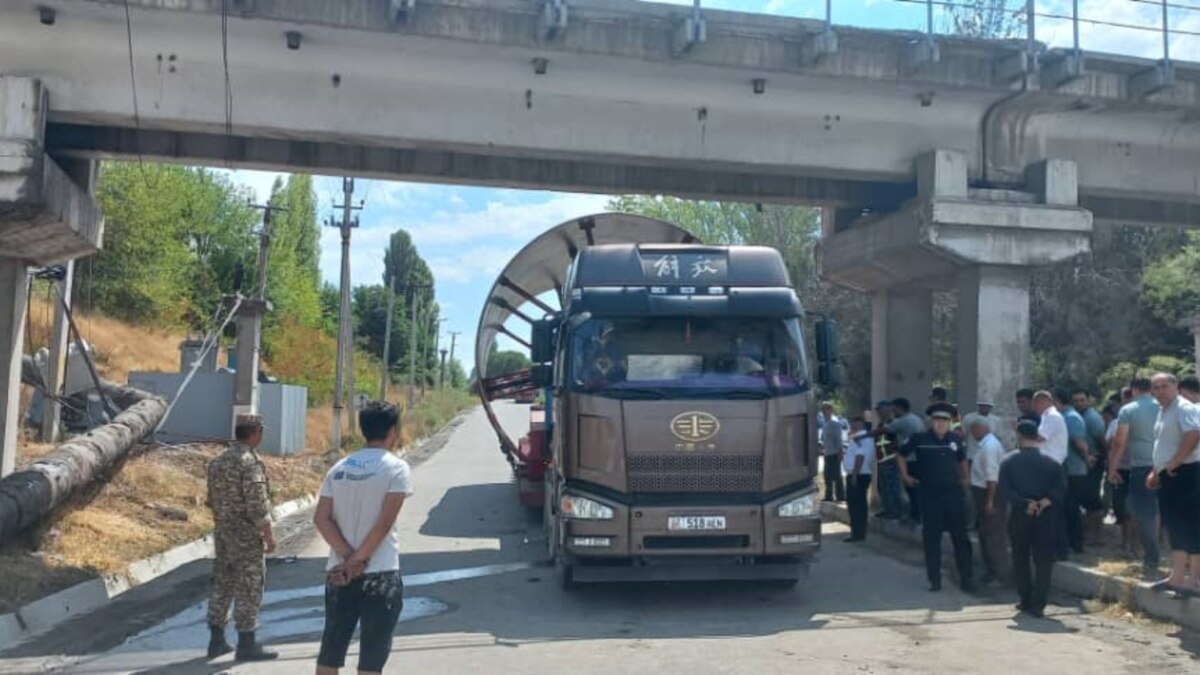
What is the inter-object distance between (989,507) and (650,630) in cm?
390

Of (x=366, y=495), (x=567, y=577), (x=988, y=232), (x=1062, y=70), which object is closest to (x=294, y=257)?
(x=988, y=232)

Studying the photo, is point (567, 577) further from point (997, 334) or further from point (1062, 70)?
point (1062, 70)

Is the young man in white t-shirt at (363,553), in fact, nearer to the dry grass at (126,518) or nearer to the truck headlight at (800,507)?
the truck headlight at (800,507)

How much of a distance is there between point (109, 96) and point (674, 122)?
660cm

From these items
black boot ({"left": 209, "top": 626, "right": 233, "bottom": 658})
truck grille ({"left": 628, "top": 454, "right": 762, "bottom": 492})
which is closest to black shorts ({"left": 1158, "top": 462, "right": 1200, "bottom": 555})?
truck grille ({"left": 628, "top": 454, "right": 762, "bottom": 492})

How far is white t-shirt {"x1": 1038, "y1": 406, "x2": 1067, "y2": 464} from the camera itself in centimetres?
1054

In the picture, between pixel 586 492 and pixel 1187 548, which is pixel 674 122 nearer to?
pixel 586 492

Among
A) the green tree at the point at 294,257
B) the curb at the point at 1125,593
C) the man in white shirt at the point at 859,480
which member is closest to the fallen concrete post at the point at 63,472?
the man in white shirt at the point at 859,480

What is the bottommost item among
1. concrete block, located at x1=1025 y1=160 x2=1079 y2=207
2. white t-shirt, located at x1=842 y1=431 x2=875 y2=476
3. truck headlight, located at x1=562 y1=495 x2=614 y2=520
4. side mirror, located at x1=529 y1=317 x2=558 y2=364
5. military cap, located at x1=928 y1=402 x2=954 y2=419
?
truck headlight, located at x1=562 y1=495 x2=614 y2=520

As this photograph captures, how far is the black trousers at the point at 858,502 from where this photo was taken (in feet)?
46.4

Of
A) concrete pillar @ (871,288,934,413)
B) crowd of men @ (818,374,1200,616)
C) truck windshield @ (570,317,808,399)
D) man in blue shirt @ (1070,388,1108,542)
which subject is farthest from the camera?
concrete pillar @ (871,288,934,413)

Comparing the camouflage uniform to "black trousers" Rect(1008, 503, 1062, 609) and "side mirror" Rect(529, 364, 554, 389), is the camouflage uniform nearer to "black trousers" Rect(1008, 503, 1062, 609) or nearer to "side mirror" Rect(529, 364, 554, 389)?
"side mirror" Rect(529, 364, 554, 389)

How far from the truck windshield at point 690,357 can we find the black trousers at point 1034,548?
7.17 feet

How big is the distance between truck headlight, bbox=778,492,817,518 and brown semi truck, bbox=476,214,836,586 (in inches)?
0.5
